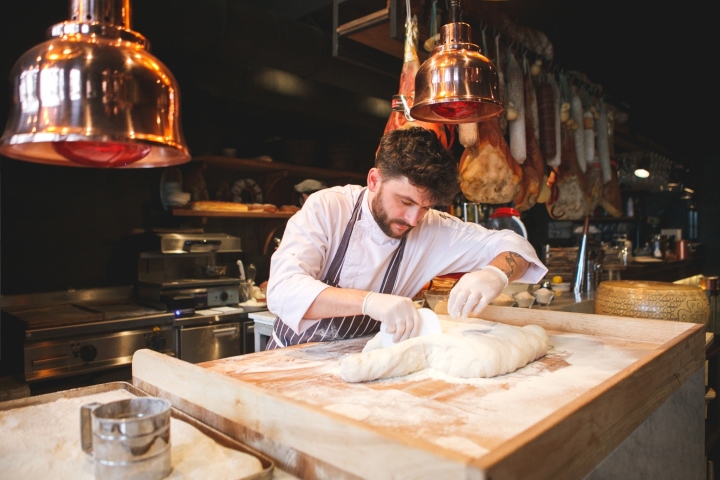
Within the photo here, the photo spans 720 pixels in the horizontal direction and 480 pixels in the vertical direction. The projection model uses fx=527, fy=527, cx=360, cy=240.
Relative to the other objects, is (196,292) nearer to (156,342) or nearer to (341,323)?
(156,342)

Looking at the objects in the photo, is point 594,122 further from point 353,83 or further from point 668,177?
point 668,177

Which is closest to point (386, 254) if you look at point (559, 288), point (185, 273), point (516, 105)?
point (516, 105)

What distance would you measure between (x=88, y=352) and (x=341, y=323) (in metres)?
2.06

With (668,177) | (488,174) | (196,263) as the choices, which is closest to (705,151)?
(668,177)

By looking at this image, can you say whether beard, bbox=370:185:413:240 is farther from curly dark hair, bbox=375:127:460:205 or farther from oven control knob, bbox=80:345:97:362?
oven control knob, bbox=80:345:97:362

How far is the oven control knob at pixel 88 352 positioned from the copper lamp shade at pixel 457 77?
2.53 meters

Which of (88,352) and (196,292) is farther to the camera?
(196,292)

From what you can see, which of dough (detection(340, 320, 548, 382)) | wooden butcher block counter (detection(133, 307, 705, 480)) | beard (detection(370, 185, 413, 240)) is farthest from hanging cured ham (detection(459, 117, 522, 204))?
dough (detection(340, 320, 548, 382))

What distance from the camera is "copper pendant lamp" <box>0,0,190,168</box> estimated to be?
0.76 metres

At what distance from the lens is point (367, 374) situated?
1251 mm

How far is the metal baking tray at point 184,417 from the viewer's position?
0.85m

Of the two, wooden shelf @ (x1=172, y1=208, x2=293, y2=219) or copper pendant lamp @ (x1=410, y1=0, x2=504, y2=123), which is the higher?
copper pendant lamp @ (x1=410, y1=0, x2=504, y2=123)

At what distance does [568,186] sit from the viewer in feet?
12.9

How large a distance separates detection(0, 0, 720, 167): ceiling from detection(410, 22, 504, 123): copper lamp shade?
0.67 metres
